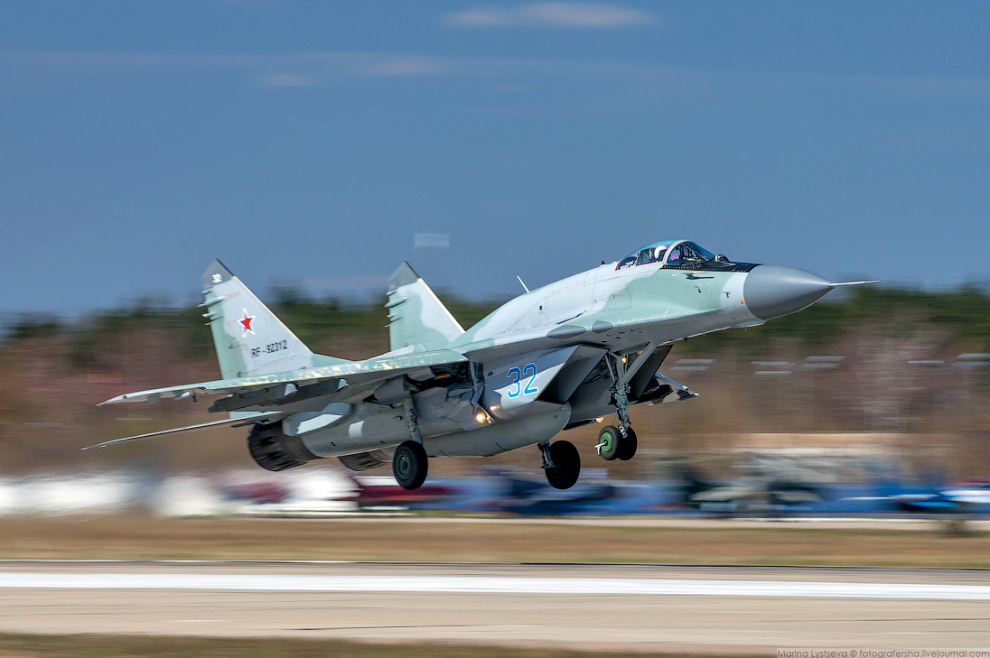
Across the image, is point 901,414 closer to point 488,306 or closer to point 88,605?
→ point 488,306

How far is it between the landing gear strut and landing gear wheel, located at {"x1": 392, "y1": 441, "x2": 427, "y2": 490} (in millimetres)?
2268

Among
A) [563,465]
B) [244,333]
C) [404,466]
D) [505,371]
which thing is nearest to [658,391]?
[563,465]

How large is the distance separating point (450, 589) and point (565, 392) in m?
4.20

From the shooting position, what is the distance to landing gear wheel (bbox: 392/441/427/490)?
2016 cm

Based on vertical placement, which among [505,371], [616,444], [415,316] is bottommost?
[616,444]

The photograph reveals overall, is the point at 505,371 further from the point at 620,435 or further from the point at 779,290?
the point at 779,290

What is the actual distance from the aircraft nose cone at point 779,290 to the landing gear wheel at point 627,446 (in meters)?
2.89

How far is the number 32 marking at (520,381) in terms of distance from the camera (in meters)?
18.7

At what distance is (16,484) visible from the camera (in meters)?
25.4

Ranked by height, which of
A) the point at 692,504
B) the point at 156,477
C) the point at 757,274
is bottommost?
the point at 692,504

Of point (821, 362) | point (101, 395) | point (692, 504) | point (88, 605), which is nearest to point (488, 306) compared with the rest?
point (821, 362)

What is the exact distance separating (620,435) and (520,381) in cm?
197

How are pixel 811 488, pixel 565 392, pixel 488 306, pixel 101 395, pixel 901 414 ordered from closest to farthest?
pixel 565 392 → pixel 811 488 → pixel 101 395 → pixel 901 414 → pixel 488 306

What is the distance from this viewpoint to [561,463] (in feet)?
68.6
